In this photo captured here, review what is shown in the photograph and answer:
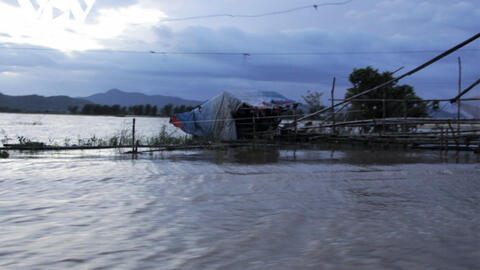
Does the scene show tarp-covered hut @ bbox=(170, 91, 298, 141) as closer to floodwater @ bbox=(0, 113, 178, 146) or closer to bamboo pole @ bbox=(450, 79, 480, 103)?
floodwater @ bbox=(0, 113, 178, 146)

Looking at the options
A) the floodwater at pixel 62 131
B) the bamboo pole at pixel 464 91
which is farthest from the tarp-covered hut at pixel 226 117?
the bamboo pole at pixel 464 91

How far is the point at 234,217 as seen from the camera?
472 centimetres

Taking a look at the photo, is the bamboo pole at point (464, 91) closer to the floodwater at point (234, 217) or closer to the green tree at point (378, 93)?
the floodwater at point (234, 217)

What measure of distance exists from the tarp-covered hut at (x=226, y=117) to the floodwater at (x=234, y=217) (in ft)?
25.0

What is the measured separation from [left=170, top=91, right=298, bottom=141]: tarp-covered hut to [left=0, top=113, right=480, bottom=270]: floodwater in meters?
7.63

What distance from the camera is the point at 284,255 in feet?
11.4

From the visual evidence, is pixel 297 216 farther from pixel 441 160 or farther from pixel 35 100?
pixel 35 100

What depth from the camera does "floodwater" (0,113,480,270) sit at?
11.2 ft

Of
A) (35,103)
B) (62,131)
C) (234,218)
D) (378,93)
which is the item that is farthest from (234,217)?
(35,103)

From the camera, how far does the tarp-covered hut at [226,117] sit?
1645 centimetres

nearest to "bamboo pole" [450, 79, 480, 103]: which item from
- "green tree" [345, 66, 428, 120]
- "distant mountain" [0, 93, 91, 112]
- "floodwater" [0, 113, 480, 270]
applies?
"floodwater" [0, 113, 480, 270]

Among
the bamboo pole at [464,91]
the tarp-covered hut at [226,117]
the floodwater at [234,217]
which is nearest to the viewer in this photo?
the floodwater at [234,217]

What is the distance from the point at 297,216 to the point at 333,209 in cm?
67

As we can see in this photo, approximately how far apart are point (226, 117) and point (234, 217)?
39.7ft
